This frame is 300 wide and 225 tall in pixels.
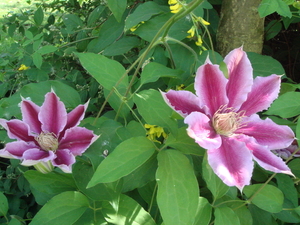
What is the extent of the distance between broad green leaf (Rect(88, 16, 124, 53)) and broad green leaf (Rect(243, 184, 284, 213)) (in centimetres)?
64

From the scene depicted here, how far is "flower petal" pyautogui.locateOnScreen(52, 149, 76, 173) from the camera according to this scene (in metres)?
0.65

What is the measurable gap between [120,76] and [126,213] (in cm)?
32

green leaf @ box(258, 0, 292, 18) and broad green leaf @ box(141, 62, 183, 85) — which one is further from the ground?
green leaf @ box(258, 0, 292, 18)

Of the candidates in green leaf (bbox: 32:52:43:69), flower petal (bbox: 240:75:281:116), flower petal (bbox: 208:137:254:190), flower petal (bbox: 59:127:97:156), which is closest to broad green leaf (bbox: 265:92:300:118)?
flower petal (bbox: 240:75:281:116)

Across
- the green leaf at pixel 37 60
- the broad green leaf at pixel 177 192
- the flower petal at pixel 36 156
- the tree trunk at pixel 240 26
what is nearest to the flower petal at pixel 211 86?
the broad green leaf at pixel 177 192

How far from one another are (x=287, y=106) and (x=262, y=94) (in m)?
0.10

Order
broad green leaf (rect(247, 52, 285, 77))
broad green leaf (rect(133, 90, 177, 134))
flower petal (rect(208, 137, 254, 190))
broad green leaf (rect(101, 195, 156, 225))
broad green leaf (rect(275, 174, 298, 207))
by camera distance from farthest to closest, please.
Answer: broad green leaf (rect(247, 52, 285, 77))
broad green leaf (rect(275, 174, 298, 207))
broad green leaf (rect(101, 195, 156, 225))
broad green leaf (rect(133, 90, 177, 134))
flower petal (rect(208, 137, 254, 190))

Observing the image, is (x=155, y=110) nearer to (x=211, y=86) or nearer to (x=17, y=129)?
(x=211, y=86)

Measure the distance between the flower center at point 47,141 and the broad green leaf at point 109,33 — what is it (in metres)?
0.47

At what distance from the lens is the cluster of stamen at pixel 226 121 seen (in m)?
0.65

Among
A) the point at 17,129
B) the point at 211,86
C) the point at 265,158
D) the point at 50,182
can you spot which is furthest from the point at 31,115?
the point at 265,158

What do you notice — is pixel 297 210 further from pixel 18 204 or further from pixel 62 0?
pixel 62 0

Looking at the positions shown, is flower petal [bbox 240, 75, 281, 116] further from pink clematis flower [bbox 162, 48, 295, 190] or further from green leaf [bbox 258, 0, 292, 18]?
green leaf [bbox 258, 0, 292, 18]

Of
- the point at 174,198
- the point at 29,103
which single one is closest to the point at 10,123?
the point at 29,103
